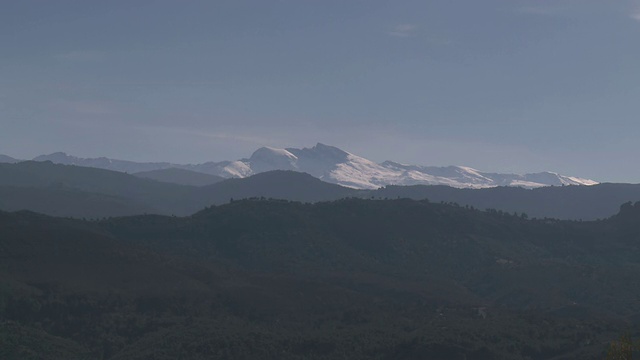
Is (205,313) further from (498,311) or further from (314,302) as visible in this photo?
(498,311)

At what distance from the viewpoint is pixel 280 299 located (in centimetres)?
14050

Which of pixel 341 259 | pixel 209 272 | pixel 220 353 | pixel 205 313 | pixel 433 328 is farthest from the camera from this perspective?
pixel 341 259

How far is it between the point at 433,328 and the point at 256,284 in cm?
3541

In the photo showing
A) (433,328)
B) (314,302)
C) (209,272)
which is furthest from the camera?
(209,272)

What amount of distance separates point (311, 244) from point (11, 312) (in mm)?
80960

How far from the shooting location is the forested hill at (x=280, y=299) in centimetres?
11362

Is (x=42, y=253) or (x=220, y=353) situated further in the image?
(x=42, y=253)

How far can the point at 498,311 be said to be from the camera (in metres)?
138

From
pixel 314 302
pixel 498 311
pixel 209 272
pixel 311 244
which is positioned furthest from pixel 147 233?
pixel 498 311

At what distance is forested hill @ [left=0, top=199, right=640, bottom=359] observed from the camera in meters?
114

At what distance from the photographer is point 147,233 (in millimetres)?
193000

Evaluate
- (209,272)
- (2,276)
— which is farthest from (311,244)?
(2,276)

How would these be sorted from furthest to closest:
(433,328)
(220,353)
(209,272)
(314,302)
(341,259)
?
(341,259) → (209,272) → (314,302) → (433,328) → (220,353)

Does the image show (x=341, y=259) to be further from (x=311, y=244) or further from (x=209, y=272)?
(x=209, y=272)
